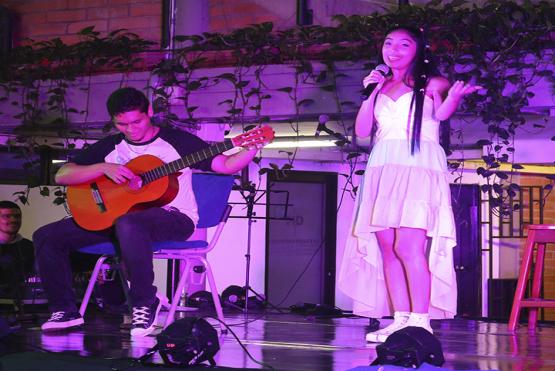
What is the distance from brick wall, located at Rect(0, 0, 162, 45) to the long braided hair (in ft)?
10.5

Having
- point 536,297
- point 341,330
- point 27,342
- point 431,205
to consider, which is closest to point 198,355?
point 27,342

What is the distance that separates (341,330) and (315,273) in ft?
20.0

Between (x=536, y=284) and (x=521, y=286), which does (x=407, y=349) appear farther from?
(x=536, y=284)

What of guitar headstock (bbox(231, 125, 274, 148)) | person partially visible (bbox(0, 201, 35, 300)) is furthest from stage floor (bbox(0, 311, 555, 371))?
person partially visible (bbox(0, 201, 35, 300))

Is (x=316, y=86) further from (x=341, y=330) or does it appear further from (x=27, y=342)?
(x=27, y=342)

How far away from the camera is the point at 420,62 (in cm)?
337

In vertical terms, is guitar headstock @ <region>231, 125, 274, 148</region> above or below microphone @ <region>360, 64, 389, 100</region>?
below

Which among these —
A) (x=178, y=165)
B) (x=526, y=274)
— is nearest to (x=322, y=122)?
(x=526, y=274)

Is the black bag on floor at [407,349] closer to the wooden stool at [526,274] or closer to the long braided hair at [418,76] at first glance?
the long braided hair at [418,76]

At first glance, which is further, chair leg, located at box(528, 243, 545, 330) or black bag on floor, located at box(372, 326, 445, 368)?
chair leg, located at box(528, 243, 545, 330)

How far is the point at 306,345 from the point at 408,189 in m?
0.77

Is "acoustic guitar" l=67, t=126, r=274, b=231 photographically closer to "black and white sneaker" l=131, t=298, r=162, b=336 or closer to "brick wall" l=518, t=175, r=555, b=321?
"black and white sneaker" l=131, t=298, r=162, b=336

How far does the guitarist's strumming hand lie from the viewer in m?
3.56

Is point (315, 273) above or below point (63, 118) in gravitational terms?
below
